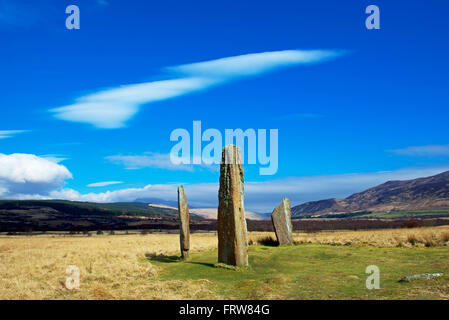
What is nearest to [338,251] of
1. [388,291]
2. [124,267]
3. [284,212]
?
[284,212]

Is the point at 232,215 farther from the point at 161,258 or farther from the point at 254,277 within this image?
the point at 161,258

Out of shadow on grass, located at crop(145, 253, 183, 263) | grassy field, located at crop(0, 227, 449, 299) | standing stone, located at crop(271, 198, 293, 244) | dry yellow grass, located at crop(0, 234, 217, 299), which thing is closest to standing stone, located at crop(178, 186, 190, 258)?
shadow on grass, located at crop(145, 253, 183, 263)

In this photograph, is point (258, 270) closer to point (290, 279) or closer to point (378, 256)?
point (290, 279)

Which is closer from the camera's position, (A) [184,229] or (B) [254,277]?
(B) [254,277]

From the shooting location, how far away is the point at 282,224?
29.2m

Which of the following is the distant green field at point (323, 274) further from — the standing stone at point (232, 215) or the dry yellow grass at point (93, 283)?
the dry yellow grass at point (93, 283)

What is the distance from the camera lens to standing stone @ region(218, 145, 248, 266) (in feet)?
59.5

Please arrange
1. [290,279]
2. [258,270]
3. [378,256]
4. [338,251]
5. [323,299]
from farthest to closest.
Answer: [338,251]
[378,256]
[258,270]
[290,279]
[323,299]

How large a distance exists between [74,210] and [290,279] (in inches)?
6492

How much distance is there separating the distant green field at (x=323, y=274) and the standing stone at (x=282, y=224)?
161 inches

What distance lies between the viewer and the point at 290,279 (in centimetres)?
1511

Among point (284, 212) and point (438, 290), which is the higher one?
point (284, 212)

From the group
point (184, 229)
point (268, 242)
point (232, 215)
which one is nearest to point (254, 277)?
point (232, 215)

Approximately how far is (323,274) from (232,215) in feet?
15.3
